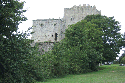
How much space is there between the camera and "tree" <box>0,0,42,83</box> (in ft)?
27.8

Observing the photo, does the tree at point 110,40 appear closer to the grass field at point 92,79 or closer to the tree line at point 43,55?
the tree line at point 43,55

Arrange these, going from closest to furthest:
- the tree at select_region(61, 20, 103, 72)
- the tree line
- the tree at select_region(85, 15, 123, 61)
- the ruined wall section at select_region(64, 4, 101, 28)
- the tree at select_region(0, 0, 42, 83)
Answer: the tree at select_region(0, 0, 42, 83)
the tree line
the tree at select_region(61, 20, 103, 72)
the tree at select_region(85, 15, 123, 61)
the ruined wall section at select_region(64, 4, 101, 28)

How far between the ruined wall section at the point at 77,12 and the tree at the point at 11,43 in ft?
151

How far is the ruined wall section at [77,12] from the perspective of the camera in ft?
179

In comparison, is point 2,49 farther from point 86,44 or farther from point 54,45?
point 86,44

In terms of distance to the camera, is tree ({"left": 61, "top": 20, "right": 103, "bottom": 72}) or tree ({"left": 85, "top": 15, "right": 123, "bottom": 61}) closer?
tree ({"left": 61, "top": 20, "right": 103, "bottom": 72})

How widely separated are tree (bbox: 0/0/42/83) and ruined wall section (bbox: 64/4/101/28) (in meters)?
46.1

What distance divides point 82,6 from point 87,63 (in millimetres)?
32428

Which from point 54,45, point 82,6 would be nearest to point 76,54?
point 54,45

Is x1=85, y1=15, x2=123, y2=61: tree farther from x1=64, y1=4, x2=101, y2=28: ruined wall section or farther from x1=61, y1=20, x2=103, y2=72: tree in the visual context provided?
x1=64, y1=4, x2=101, y2=28: ruined wall section

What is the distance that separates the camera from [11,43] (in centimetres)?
866

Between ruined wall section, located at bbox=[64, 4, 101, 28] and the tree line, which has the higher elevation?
ruined wall section, located at bbox=[64, 4, 101, 28]

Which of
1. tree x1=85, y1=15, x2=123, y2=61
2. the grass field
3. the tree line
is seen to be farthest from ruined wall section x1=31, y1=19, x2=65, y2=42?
the grass field

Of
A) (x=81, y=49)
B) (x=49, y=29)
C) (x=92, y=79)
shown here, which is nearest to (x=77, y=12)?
(x=49, y=29)
